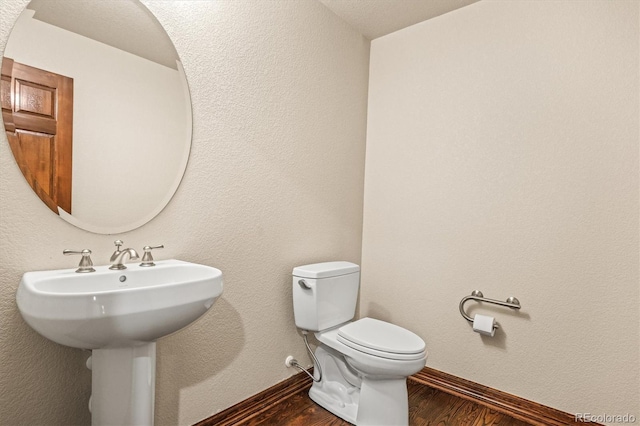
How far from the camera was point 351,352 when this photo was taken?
5.41 ft

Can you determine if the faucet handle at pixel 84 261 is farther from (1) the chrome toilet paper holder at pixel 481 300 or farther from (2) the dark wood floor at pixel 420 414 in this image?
(1) the chrome toilet paper holder at pixel 481 300

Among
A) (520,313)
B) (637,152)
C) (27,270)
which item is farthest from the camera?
(520,313)

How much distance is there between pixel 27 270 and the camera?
115 centimetres

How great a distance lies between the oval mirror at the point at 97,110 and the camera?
1.16 meters

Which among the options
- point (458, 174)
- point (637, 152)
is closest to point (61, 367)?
point (458, 174)

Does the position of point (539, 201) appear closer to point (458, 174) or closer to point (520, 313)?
point (458, 174)

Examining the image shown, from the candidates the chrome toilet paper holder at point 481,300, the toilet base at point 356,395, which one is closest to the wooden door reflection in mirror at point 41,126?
the toilet base at point 356,395

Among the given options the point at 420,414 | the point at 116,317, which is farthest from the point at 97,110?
the point at 420,414

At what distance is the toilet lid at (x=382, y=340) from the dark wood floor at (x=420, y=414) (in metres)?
0.43

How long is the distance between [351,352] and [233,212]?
2.81 feet

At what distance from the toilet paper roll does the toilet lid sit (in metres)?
0.46

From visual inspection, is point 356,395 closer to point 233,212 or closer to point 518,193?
point 233,212

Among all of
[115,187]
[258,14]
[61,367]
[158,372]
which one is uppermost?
[258,14]

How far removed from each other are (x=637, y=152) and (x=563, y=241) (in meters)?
0.51
